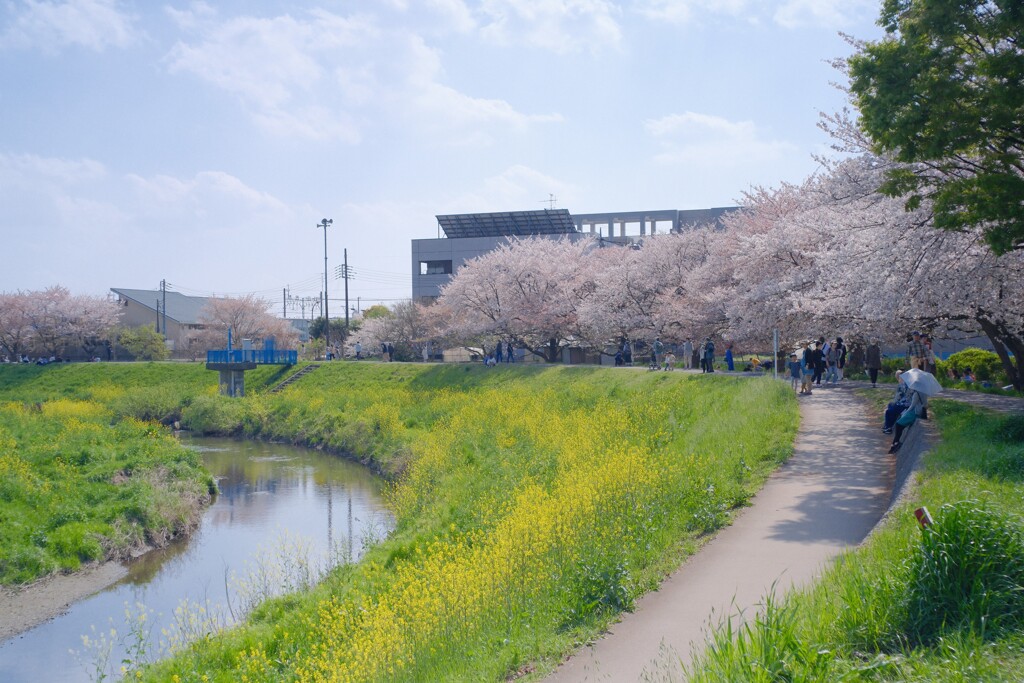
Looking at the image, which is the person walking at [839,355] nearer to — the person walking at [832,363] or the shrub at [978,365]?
the person walking at [832,363]

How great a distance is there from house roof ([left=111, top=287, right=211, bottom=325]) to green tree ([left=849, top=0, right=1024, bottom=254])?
6842 cm

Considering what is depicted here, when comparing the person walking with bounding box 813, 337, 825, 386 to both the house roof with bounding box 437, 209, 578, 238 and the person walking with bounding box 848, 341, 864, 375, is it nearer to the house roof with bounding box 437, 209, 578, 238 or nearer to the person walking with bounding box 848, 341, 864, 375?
the person walking with bounding box 848, 341, 864, 375

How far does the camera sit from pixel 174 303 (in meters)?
75.1

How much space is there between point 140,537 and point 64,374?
133 ft

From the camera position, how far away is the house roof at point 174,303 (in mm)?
71625

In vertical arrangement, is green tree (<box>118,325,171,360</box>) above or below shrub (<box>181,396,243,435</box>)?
above

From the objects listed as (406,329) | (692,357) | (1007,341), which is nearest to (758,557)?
(1007,341)

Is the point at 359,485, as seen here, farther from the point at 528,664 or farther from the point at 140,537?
the point at 528,664

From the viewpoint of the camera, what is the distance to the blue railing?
149ft

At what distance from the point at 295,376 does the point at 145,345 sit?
64.5 feet

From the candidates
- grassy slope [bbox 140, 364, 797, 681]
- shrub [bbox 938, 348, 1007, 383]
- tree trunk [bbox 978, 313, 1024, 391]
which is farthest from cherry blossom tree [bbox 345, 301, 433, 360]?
tree trunk [bbox 978, 313, 1024, 391]

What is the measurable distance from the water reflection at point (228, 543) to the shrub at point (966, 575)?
9.76 metres

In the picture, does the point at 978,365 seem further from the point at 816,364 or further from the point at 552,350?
the point at 552,350

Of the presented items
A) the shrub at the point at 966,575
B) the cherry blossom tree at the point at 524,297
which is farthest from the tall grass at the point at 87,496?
the cherry blossom tree at the point at 524,297
